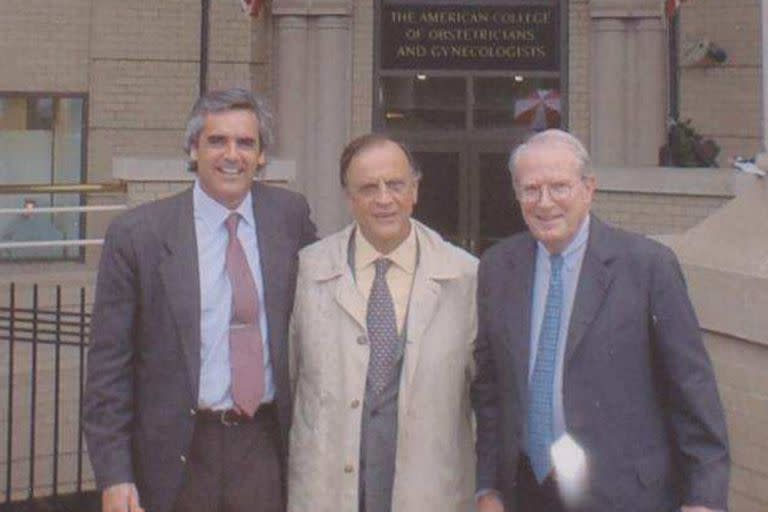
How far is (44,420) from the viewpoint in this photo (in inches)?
265

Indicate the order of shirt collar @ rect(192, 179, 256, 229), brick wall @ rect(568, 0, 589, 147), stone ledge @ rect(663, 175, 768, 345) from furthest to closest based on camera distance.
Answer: brick wall @ rect(568, 0, 589, 147) → stone ledge @ rect(663, 175, 768, 345) → shirt collar @ rect(192, 179, 256, 229)

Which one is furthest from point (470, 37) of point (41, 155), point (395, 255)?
point (395, 255)

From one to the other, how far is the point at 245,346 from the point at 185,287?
23 cm

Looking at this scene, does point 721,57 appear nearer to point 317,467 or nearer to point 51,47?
point 51,47

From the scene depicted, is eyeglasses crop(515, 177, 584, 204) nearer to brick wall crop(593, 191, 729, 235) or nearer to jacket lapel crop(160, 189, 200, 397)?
jacket lapel crop(160, 189, 200, 397)

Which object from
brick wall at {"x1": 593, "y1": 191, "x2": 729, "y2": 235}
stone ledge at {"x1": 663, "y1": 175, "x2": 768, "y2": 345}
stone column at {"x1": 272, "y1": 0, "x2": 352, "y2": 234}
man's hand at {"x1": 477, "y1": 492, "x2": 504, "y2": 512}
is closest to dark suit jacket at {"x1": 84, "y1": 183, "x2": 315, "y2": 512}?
man's hand at {"x1": 477, "y1": 492, "x2": 504, "y2": 512}

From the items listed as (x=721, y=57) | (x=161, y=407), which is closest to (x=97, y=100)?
(x=721, y=57)

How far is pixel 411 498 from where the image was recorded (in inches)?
113

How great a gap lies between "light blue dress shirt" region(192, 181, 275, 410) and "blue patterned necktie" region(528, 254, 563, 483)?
2.43 feet

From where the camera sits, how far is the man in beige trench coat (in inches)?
112

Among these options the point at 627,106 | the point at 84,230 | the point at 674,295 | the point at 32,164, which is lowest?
the point at 674,295

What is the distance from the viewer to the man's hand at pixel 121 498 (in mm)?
2869

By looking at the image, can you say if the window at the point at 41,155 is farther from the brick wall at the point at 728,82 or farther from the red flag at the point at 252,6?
the brick wall at the point at 728,82

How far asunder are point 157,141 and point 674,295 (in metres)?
9.18
